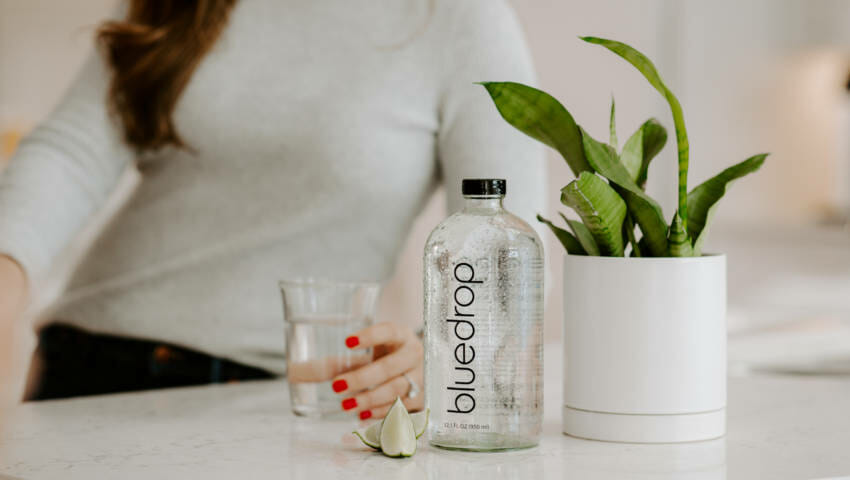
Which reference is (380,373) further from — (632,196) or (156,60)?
(156,60)

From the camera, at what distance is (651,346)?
0.68 m

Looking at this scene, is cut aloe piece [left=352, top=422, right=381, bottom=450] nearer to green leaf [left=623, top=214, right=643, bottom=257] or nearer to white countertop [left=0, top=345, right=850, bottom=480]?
white countertop [left=0, top=345, right=850, bottom=480]

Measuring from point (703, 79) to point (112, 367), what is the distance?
2643mm

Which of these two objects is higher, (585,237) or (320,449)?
(585,237)

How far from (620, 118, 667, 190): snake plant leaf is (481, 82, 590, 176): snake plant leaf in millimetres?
49

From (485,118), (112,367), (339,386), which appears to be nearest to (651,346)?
(339,386)

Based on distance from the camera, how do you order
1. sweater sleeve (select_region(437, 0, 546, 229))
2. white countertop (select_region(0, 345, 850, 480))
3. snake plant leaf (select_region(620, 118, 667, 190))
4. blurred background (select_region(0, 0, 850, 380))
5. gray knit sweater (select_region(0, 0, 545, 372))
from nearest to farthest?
white countertop (select_region(0, 345, 850, 480)) → snake plant leaf (select_region(620, 118, 667, 190)) → sweater sleeve (select_region(437, 0, 546, 229)) → gray knit sweater (select_region(0, 0, 545, 372)) → blurred background (select_region(0, 0, 850, 380))

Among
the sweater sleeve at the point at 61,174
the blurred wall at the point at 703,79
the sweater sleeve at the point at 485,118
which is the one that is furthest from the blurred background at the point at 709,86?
the sweater sleeve at the point at 485,118

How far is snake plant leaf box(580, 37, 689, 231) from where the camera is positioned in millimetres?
636

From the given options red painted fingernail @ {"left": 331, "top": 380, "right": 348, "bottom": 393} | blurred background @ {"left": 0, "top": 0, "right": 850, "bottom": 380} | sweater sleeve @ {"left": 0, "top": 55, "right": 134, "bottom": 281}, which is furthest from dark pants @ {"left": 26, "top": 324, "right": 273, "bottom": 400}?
blurred background @ {"left": 0, "top": 0, "right": 850, "bottom": 380}

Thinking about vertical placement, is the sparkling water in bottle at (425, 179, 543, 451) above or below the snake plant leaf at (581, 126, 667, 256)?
below

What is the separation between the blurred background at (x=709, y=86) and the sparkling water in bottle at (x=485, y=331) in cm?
249

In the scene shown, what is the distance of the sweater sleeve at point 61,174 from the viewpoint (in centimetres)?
108

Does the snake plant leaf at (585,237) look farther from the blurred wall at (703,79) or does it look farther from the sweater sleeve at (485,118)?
the blurred wall at (703,79)
